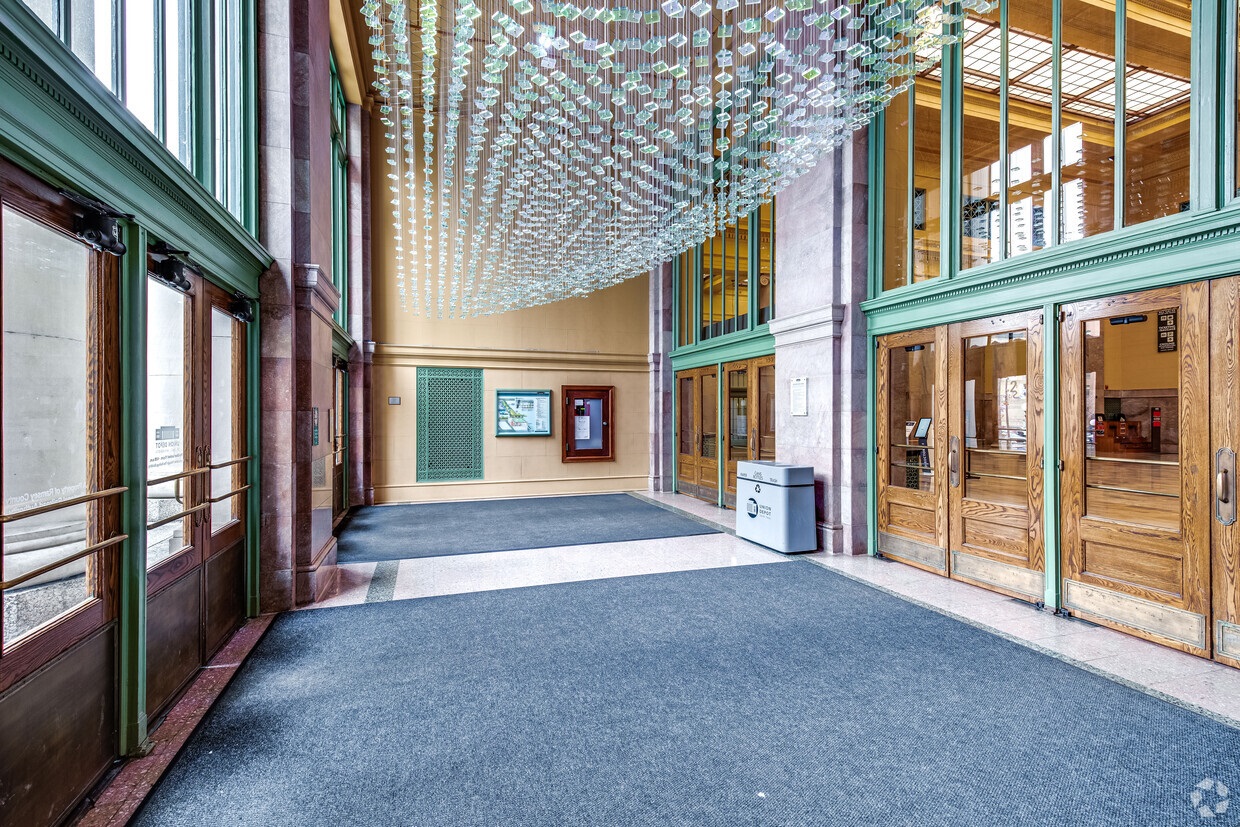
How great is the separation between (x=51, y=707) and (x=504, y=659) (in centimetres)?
195

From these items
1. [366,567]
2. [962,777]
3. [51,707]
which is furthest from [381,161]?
[962,777]

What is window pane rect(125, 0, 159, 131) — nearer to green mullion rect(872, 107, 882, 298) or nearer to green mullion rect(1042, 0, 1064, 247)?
green mullion rect(1042, 0, 1064, 247)

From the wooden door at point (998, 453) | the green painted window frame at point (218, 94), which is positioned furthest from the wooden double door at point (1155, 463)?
the green painted window frame at point (218, 94)

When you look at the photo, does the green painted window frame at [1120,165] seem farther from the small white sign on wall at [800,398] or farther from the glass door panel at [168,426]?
the glass door panel at [168,426]

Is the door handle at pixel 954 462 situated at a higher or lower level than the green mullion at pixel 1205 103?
lower

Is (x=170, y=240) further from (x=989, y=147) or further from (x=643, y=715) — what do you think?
(x=989, y=147)

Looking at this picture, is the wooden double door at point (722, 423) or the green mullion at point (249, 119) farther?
the wooden double door at point (722, 423)

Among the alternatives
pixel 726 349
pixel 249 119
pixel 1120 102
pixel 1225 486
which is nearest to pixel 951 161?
pixel 1120 102

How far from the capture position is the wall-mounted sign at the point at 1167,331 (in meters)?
3.57

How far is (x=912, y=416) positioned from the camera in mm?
5574

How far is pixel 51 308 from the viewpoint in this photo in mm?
2018

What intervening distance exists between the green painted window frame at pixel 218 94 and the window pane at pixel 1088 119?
5.58 m

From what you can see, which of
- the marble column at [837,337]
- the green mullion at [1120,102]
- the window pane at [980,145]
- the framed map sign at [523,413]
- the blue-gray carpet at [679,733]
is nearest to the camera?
the blue-gray carpet at [679,733]

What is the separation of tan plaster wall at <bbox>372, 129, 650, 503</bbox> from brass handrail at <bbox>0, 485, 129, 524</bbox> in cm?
775
